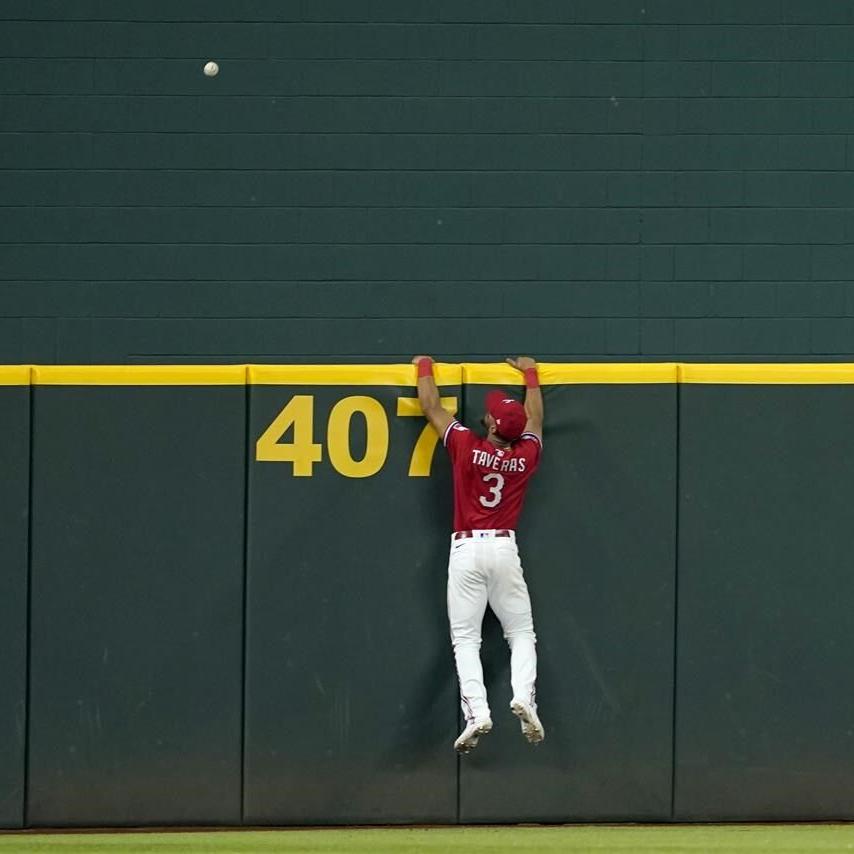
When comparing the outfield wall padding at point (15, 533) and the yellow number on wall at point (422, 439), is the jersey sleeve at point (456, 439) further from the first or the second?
the outfield wall padding at point (15, 533)

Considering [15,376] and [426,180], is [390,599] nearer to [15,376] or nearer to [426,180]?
[15,376]

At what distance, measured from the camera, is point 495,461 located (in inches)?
252

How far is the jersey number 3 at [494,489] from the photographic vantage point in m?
6.45

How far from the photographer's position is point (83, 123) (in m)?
8.90

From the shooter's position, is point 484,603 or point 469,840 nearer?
point 469,840

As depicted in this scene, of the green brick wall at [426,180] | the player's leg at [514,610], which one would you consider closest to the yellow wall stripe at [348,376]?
the player's leg at [514,610]

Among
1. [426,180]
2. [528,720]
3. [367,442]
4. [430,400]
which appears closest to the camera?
[528,720]

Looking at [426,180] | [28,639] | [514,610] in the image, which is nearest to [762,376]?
[514,610]

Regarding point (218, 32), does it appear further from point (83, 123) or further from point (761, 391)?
point (761, 391)

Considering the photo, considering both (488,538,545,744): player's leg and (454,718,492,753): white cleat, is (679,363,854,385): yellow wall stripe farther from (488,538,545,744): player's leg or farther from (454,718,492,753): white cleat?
(454,718,492,753): white cleat

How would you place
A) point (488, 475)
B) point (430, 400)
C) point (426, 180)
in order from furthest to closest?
point (426, 180)
point (430, 400)
point (488, 475)

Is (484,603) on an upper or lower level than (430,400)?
lower

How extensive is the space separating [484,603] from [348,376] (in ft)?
3.89

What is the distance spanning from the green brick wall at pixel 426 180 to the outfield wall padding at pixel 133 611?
231 centimetres
